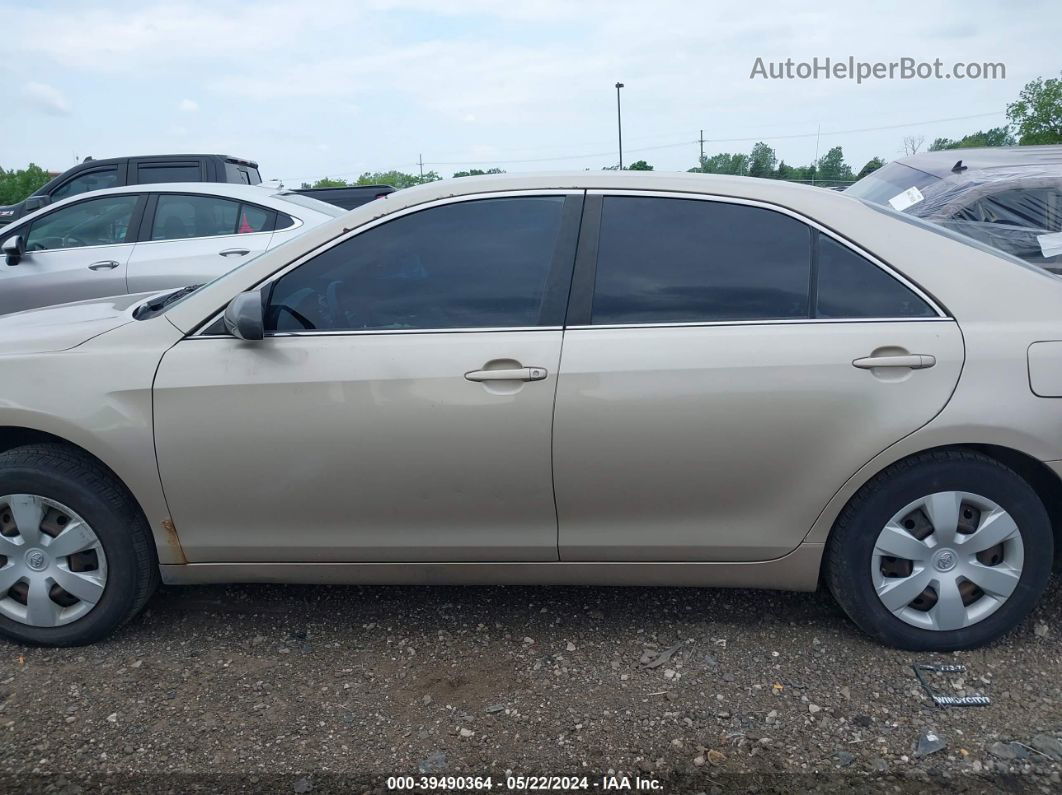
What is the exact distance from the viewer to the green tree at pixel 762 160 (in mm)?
15775

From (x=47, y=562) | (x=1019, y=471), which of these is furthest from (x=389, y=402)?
(x=1019, y=471)

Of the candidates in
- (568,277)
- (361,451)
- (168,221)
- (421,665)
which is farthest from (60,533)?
(168,221)

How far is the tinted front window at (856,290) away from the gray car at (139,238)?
179 inches

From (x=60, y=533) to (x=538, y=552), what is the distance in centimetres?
168

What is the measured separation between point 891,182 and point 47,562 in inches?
255

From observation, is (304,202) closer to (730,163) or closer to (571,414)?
(571,414)

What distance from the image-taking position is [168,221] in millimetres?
6633

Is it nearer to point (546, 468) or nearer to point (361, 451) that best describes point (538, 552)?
point (546, 468)

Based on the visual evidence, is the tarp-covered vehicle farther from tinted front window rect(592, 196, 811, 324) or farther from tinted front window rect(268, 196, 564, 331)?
tinted front window rect(268, 196, 564, 331)

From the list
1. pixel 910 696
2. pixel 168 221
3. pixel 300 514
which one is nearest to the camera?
pixel 910 696

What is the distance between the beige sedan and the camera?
276 centimetres

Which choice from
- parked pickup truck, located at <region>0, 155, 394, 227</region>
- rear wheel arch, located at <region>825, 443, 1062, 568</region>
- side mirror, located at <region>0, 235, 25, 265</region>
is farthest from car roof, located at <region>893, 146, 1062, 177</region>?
side mirror, located at <region>0, 235, 25, 265</region>

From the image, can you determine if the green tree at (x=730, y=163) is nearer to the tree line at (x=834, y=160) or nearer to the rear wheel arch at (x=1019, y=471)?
the tree line at (x=834, y=160)

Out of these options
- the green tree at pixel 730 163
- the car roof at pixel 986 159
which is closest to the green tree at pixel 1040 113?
the green tree at pixel 730 163
